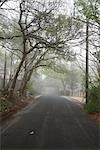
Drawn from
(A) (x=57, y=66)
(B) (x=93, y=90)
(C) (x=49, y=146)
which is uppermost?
(A) (x=57, y=66)

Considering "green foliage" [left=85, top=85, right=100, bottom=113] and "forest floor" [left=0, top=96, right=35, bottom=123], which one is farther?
"green foliage" [left=85, top=85, right=100, bottom=113]

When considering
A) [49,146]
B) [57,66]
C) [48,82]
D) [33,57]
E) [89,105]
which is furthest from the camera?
[48,82]

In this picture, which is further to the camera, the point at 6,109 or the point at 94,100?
the point at 94,100

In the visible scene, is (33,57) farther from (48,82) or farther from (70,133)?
(48,82)

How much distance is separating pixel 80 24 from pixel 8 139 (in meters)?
23.4

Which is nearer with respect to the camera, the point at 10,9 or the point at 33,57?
the point at 10,9

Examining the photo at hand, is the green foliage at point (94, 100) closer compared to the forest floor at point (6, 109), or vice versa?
the forest floor at point (6, 109)

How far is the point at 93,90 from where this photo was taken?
92.0ft

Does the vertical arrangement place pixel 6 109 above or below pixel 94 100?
below

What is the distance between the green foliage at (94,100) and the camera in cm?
2662

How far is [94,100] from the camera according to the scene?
27516 mm

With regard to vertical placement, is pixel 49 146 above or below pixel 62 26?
below

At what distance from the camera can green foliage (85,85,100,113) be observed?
26.6 metres

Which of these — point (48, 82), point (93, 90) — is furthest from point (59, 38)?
point (48, 82)
